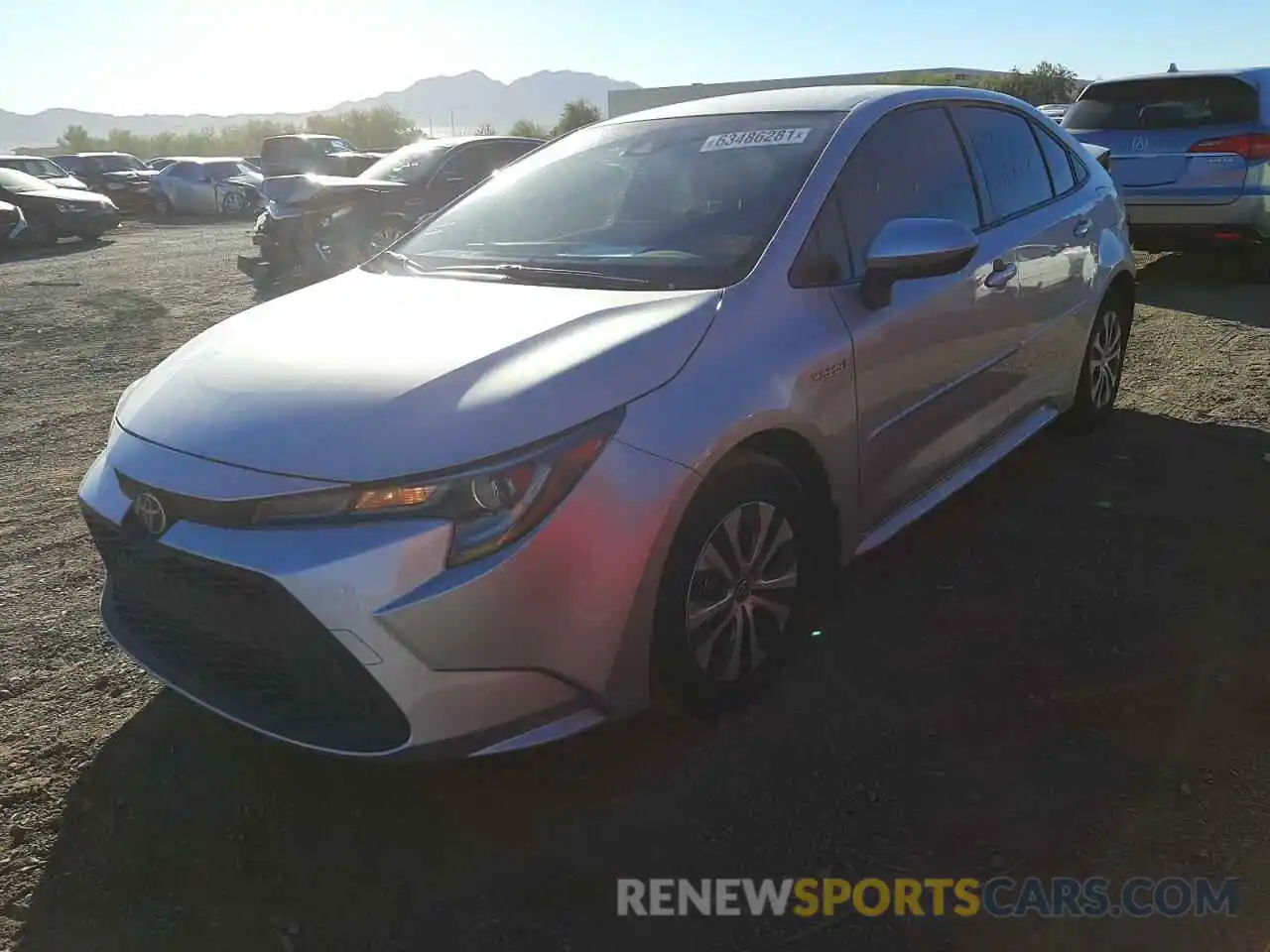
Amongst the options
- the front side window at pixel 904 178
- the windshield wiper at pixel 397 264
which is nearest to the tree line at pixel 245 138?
the windshield wiper at pixel 397 264

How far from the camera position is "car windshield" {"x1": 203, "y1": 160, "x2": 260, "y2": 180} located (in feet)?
83.1

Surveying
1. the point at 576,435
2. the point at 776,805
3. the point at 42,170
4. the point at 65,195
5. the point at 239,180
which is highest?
the point at 42,170

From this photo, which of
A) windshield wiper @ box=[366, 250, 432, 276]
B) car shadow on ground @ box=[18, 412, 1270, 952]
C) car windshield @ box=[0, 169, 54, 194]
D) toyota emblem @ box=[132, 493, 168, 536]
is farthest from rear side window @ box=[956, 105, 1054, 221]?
car windshield @ box=[0, 169, 54, 194]

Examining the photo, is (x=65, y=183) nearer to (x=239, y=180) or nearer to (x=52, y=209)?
(x=52, y=209)

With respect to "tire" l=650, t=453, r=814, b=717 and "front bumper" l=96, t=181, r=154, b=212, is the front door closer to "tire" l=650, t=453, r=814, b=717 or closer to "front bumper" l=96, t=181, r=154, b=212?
"tire" l=650, t=453, r=814, b=717

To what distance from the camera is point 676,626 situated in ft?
8.05

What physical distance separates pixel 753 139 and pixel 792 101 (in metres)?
0.34

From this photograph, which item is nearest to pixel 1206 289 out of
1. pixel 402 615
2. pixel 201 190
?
pixel 402 615

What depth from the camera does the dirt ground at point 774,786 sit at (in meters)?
2.15

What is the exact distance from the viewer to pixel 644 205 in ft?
10.9

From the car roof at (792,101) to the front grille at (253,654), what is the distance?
239cm

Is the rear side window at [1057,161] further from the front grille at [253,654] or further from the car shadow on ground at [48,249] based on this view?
the car shadow on ground at [48,249]

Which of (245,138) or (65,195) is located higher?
(245,138)

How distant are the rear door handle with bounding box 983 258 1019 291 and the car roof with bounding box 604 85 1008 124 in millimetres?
693
